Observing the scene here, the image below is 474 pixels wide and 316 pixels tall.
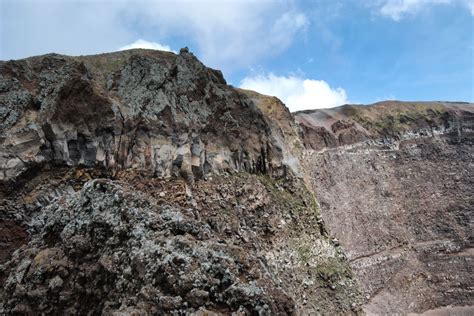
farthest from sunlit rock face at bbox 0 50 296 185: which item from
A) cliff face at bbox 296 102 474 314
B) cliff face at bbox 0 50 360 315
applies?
cliff face at bbox 296 102 474 314

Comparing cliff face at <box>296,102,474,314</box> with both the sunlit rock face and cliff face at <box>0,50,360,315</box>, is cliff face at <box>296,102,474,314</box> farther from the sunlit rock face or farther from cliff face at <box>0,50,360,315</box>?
the sunlit rock face

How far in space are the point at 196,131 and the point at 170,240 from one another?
46.1 ft

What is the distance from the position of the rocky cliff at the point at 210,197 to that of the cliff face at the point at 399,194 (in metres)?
0.14

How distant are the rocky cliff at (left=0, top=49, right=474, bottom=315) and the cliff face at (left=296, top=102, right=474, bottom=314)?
0.14m

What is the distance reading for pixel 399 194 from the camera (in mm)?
43938

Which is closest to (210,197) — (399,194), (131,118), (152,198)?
(131,118)

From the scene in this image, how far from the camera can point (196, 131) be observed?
2334 cm

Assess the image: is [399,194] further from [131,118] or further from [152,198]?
[152,198]

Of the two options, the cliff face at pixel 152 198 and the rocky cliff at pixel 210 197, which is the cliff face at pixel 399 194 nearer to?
the rocky cliff at pixel 210 197

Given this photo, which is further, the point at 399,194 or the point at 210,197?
the point at 399,194

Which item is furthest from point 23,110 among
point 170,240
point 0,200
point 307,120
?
point 307,120

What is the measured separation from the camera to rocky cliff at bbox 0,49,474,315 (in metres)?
9.58

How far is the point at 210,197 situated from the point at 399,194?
29.1 m

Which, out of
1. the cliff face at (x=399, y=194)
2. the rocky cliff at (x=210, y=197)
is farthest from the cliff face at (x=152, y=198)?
the cliff face at (x=399, y=194)
